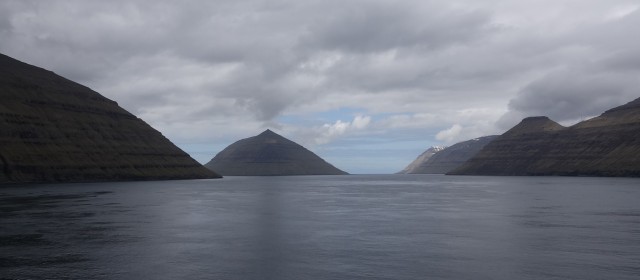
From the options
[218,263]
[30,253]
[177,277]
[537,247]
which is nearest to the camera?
[177,277]

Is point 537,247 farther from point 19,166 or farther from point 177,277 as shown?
point 19,166

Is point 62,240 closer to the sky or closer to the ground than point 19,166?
closer to the ground

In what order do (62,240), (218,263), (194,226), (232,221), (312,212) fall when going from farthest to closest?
1. (312,212)
2. (232,221)
3. (194,226)
4. (62,240)
5. (218,263)

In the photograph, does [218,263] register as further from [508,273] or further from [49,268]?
[508,273]

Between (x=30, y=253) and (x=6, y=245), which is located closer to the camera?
(x=30, y=253)

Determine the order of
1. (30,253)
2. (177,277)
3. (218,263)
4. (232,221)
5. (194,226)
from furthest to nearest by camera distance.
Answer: (232,221) < (194,226) < (30,253) < (218,263) < (177,277)

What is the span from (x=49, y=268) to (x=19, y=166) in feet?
565

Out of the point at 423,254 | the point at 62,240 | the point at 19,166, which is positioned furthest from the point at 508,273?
the point at 19,166

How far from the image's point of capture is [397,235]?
165 feet

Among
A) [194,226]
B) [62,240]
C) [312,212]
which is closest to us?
[62,240]

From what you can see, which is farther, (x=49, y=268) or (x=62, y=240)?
(x=62, y=240)

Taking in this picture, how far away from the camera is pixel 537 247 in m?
42.6

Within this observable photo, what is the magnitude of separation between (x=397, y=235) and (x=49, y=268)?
3079 centimetres

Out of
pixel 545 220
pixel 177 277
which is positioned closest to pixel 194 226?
pixel 177 277
